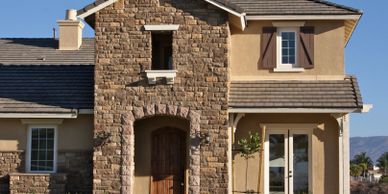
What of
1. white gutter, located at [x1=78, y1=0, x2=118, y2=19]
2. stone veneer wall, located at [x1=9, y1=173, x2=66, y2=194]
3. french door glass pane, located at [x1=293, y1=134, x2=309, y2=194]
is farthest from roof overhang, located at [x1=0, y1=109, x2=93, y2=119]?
french door glass pane, located at [x1=293, y1=134, x2=309, y2=194]

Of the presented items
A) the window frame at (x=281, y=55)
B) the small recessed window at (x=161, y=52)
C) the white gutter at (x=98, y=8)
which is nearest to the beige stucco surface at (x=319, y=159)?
the window frame at (x=281, y=55)

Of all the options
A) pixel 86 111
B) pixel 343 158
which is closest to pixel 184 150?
pixel 86 111

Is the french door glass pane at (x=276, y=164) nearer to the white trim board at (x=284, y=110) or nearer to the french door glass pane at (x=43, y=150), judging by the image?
the white trim board at (x=284, y=110)

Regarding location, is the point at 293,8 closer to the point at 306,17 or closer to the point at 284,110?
the point at 306,17

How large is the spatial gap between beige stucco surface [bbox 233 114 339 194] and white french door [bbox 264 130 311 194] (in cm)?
24

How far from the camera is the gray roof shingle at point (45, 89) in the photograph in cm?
2092

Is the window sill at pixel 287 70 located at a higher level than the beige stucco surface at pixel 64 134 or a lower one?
higher

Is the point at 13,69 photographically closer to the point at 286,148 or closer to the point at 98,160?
the point at 98,160

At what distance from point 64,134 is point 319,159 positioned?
7.72 meters

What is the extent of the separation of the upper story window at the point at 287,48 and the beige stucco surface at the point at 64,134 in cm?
575

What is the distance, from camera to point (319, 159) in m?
20.9

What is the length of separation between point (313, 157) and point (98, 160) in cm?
636

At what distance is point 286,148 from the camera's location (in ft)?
68.9

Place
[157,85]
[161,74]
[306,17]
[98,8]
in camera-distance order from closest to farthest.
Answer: [161,74]
[157,85]
[98,8]
[306,17]
